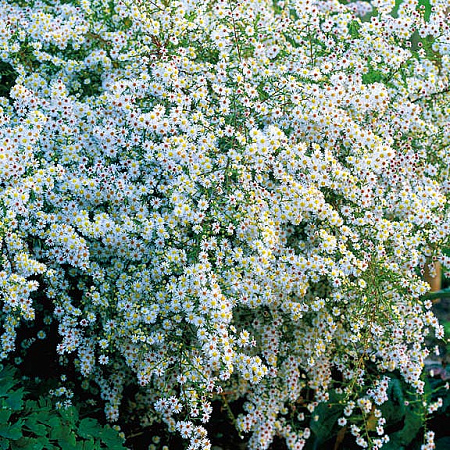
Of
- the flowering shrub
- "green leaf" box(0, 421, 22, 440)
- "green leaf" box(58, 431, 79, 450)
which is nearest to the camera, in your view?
"green leaf" box(0, 421, 22, 440)

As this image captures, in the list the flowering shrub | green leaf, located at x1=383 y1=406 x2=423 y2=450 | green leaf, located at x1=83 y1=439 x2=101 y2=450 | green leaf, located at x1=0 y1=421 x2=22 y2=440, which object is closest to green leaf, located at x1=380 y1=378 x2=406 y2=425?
green leaf, located at x1=383 y1=406 x2=423 y2=450

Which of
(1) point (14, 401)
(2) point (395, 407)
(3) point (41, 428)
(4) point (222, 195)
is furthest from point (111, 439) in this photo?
(2) point (395, 407)

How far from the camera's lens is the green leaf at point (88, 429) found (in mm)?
2533

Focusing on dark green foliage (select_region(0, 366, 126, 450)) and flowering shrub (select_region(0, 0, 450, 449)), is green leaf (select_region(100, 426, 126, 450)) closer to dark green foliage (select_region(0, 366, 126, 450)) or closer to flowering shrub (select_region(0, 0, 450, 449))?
dark green foliage (select_region(0, 366, 126, 450))

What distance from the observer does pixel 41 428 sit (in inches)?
94.3

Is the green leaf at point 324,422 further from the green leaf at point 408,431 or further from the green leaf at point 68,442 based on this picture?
the green leaf at point 68,442

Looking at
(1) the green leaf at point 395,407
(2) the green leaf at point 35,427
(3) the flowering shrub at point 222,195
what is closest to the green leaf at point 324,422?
(3) the flowering shrub at point 222,195

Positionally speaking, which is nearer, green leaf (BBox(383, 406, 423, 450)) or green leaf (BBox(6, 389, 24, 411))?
green leaf (BBox(6, 389, 24, 411))

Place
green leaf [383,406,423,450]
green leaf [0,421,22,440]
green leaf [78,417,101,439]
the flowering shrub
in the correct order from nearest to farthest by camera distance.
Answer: green leaf [0,421,22,440] → green leaf [78,417,101,439] → the flowering shrub → green leaf [383,406,423,450]

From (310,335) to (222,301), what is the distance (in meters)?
0.72

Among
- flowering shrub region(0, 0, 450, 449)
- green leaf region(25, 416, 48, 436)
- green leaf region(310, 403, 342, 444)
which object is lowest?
green leaf region(310, 403, 342, 444)

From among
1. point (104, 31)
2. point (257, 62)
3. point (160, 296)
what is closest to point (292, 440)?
point (160, 296)

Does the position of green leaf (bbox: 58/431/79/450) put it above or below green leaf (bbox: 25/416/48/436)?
below

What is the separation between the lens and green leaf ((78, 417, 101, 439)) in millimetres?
2533
